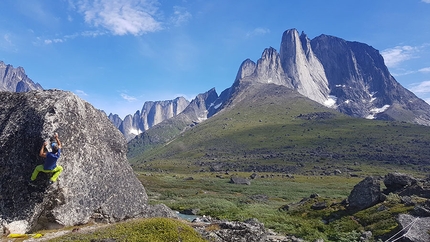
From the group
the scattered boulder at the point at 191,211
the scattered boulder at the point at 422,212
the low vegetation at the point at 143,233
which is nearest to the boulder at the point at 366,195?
the scattered boulder at the point at 422,212

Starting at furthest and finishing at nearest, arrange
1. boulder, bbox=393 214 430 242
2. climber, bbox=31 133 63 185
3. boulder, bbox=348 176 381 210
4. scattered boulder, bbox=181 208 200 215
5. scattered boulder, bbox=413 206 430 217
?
scattered boulder, bbox=181 208 200 215 < boulder, bbox=348 176 381 210 < scattered boulder, bbox=413 206 430 217 < boulder, bbox=393 214 430 242 < climber, bbox=31 133 63 185

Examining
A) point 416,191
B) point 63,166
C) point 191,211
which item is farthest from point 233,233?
point 416,191

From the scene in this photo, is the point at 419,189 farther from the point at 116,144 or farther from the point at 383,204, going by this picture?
the point at 116,144

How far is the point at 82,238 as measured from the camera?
18.4m

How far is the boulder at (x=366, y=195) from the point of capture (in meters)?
48.5

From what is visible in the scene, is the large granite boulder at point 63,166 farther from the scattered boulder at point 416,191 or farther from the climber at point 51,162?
the scattered boulder at point 416,191

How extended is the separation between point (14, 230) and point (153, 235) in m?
9.90

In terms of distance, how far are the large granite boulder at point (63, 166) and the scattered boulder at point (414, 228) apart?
23599 mm

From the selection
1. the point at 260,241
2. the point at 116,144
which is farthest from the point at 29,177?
the point at 260,241

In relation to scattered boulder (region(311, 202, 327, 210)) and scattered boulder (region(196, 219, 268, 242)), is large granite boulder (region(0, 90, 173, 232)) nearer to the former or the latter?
scattered boulder (region(196, 219, 268, 242))

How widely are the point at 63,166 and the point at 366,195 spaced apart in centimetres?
4548

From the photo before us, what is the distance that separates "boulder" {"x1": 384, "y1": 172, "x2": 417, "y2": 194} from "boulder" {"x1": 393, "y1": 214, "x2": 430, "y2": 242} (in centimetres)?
3068

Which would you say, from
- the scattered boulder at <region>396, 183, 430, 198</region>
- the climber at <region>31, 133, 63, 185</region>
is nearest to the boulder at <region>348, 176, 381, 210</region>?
the scattered boulder at <region>396, 183, 430, 198</region>

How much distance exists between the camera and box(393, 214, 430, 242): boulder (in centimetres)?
2645
